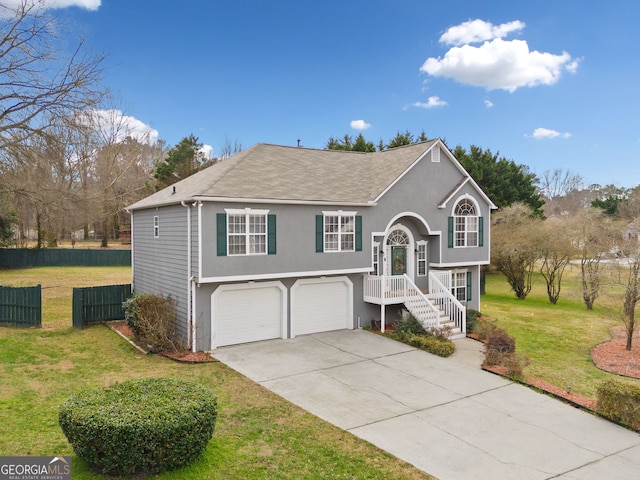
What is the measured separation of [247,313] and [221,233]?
3.06 meters

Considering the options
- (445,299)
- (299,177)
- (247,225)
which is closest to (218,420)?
(247,225)

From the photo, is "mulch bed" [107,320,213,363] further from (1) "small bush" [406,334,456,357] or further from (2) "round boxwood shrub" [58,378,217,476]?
(1) "small bush" [406,334,456,357]

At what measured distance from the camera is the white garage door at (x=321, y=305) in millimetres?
16031

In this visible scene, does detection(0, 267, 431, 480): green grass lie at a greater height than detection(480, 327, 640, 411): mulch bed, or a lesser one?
greater

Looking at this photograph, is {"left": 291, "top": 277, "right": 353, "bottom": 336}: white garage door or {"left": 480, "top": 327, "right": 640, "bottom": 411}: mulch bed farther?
{"left": 291, "top": 277, "right": 353, "bottom": 336}: white garage door

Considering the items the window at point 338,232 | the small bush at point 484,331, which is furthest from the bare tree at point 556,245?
the window at point 338,232

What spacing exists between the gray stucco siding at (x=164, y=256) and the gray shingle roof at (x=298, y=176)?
1.95 ft

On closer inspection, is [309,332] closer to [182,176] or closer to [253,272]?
[253,272]

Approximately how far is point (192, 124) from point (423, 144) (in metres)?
34.5

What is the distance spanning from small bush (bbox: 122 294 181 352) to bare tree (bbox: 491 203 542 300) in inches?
852

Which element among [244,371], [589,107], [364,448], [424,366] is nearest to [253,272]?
[244,371]

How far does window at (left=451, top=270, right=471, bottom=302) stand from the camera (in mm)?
20203

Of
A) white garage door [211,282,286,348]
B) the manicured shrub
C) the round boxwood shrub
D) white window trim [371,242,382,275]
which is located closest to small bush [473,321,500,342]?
the manicured shrub

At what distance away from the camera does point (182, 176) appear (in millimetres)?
43062
